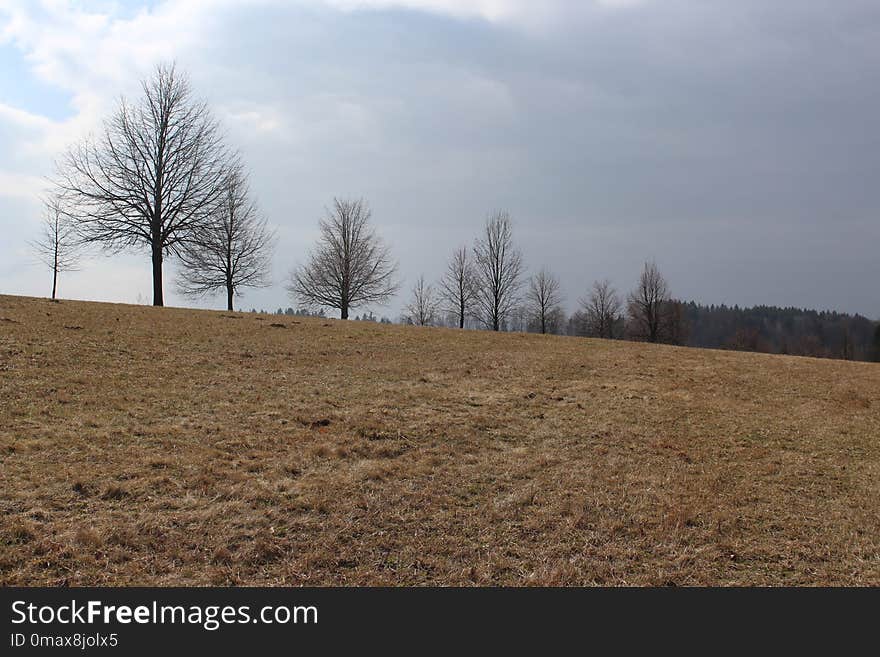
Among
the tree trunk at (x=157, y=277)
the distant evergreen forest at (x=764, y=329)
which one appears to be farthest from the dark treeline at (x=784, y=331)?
the tree trunk at (x=157, y=277)

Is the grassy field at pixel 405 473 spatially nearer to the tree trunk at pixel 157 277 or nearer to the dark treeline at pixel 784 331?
the tree trunk at pixel 157 277

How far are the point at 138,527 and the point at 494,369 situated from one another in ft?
32.1

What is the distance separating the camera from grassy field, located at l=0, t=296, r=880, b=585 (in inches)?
177

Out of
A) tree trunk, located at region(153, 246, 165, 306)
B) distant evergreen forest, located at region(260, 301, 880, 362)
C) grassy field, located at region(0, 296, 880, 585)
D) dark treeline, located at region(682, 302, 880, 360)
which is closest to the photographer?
grassy field, located at region(0, 296, 880, 585)

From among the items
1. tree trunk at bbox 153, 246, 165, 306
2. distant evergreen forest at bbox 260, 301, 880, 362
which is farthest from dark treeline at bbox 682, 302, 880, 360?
tree trunk at bbox 153, 246, 165, 306

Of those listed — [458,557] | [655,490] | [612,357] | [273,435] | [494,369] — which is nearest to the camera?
[458,557]

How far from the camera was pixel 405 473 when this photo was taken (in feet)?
21.0

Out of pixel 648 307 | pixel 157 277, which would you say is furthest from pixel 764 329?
pixel 157 277

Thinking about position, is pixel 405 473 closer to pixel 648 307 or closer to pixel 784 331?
pixel 648 307

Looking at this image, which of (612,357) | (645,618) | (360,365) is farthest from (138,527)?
(612,357)

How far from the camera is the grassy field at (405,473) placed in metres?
4.50

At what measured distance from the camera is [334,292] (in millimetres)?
39875

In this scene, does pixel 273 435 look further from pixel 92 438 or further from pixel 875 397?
pixel 875 397

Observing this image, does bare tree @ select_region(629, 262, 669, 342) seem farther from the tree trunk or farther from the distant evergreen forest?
the tree trunk
